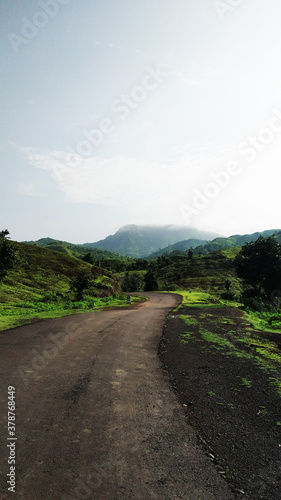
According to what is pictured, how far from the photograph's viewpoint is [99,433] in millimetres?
4746

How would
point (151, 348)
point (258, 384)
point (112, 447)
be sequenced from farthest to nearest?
point (151, 348) → point (258, 384) → point (112, 447)

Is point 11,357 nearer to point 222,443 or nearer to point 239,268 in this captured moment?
point 222,443

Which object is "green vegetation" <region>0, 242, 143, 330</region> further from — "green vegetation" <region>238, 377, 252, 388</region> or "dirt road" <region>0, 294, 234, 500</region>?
"green vegetation" <region>238, 377, 252, 388</region>

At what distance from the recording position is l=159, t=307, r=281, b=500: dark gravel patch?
385 cm

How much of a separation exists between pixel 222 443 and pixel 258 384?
290cm

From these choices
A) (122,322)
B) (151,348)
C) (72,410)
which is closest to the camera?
(72,410)

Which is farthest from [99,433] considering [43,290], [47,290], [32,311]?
[47,290]

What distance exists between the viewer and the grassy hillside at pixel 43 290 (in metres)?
21.2

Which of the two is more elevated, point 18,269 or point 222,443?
point 18,269

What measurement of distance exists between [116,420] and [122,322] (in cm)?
1140

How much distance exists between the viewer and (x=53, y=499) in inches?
132

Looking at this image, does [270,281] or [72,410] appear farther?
[270,281]

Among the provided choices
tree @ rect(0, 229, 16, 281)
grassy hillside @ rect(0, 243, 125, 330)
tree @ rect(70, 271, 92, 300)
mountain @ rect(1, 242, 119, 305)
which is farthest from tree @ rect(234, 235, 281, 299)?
tree @ rect(0, 229, 16, 281)

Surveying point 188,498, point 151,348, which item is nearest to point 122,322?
point 151,348
